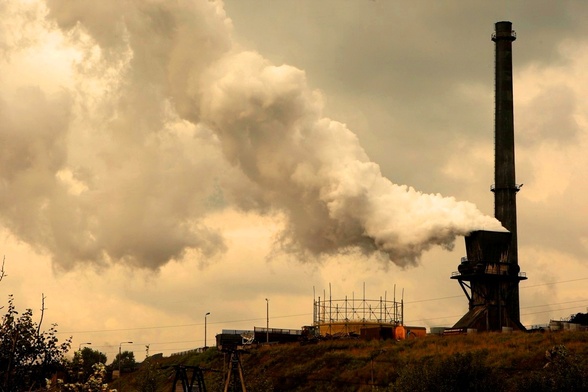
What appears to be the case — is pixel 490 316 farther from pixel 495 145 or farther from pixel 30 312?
pixel 30 312

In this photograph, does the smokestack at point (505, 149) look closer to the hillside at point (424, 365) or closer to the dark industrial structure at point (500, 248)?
the dark industrial structure at point (500, 248)

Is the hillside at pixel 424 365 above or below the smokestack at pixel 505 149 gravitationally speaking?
below

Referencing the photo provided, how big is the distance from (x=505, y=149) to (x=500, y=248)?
62.3ft

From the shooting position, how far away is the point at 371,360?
267 feet

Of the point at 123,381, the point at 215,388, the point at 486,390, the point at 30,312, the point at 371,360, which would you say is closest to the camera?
the point at 30,312

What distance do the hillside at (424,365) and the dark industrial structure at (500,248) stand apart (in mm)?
13798

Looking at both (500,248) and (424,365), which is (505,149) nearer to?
(500,248)

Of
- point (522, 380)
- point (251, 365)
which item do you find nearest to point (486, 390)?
point (522, 380)

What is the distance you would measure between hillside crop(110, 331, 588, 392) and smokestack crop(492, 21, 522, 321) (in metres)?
26.4

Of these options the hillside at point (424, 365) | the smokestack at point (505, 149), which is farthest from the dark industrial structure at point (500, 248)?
the hillside at point (424, 365)

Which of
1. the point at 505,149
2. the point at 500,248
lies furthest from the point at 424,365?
the point at 505,149

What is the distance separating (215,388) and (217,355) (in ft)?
165

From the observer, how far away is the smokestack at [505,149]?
113 metres

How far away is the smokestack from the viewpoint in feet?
371
